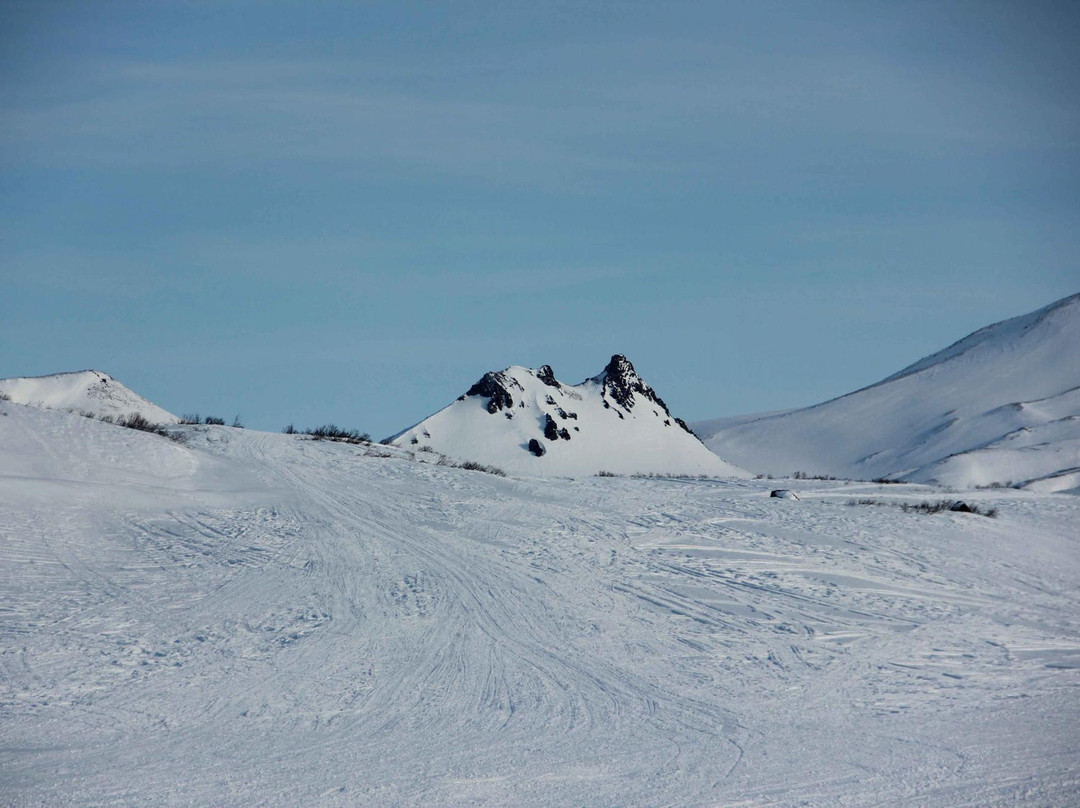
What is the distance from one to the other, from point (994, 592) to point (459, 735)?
9.72 m

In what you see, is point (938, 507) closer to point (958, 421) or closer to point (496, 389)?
point (496, 389)

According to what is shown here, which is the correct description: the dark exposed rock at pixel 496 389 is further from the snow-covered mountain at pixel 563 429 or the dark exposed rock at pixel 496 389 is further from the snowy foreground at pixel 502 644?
the snowy foreground at pixel 502 644

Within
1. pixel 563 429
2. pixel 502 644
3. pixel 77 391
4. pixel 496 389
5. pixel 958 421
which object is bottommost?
pixel 502 644

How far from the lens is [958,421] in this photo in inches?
4237

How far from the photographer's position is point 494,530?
17750 mm

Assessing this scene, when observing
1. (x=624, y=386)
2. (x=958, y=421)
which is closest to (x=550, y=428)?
(x=624, y=386)

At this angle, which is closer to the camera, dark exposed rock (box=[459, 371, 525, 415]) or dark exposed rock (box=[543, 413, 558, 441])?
dark exposed rock (box=[543, 413, 558, 441])

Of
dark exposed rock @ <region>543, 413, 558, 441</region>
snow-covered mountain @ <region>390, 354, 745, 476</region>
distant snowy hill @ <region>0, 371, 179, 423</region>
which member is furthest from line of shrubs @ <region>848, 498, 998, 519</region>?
distant snowy hill @ <region>0, 371, 179, 423</region>

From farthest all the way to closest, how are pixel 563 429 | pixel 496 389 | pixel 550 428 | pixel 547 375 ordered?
pixel 547 375 < pixel 496 389 < pixel 563 429 < pixel 550 428

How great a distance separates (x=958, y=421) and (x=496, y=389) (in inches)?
2235

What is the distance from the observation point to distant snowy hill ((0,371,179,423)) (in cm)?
6888

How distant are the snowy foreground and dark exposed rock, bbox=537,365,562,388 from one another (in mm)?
59078

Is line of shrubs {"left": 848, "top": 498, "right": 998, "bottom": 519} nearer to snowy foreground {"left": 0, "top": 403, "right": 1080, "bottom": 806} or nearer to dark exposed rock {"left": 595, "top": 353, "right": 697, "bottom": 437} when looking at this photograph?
snowy foreground {"left": 0, "top": 403, "right": 1080, "bottom": 806}

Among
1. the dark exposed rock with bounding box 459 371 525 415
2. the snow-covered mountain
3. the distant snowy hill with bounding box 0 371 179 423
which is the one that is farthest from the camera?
the dark exposed rock with bounding box 459 371 525 415
